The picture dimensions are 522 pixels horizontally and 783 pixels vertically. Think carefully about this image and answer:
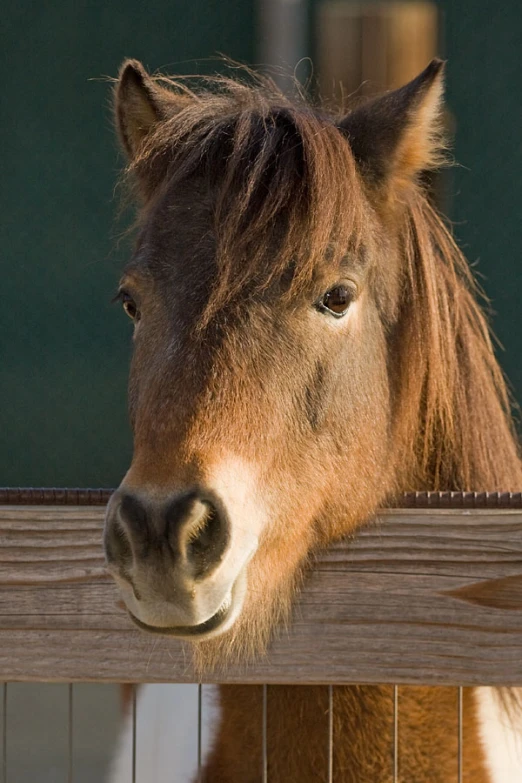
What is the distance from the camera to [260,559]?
157 centimetres

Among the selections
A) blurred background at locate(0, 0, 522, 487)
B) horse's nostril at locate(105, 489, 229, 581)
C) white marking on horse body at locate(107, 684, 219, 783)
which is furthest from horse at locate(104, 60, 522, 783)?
→ blurred background at locate(0, 0, 522, 487)

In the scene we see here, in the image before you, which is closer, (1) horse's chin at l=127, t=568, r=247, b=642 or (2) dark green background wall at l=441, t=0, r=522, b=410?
(1) horse's chin at l=127, t=568, r=247, b=642

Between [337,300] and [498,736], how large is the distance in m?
1.09

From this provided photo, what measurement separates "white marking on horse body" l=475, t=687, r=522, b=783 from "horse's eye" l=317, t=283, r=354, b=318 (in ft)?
3.09

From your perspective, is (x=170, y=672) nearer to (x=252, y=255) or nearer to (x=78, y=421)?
→ (x=252, y=255)

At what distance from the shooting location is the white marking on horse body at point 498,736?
202 cm

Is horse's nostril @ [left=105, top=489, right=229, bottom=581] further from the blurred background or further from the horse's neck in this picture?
the blurred background

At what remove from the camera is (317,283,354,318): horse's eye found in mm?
1728

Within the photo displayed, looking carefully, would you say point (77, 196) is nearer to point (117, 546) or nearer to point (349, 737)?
point (349, 737)

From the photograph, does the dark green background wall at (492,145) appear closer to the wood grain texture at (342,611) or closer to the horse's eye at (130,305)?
the horse's eye at (130,305)

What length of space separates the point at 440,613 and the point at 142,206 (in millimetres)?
1247

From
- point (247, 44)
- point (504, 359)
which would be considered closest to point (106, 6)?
point (247, 44)

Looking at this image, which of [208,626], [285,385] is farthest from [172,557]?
[285,385]

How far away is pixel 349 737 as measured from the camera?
191 centimetres
